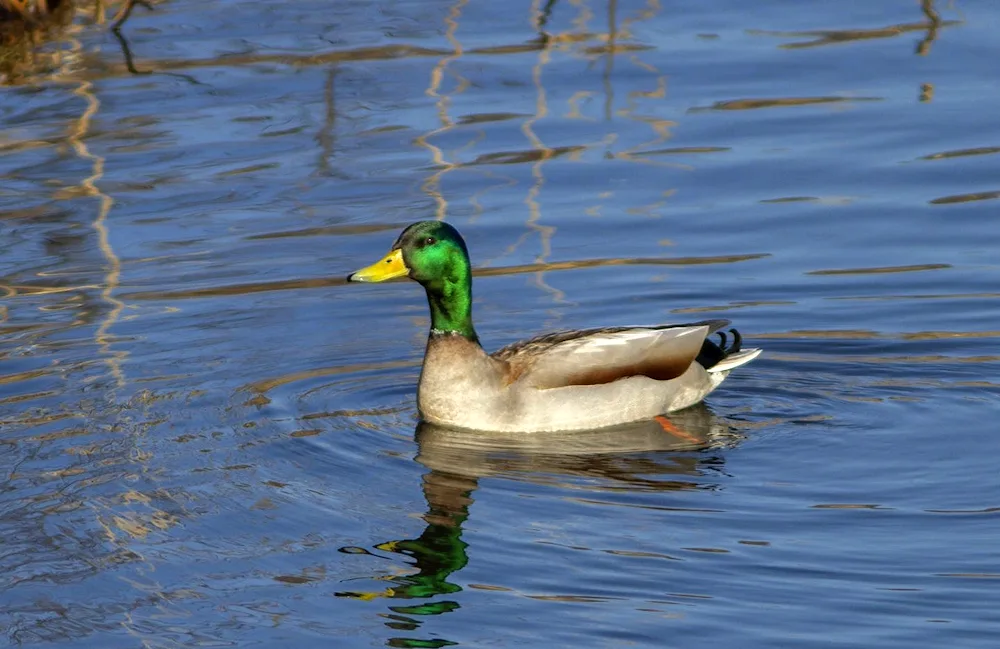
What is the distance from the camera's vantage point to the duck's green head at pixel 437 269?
9.01 meters

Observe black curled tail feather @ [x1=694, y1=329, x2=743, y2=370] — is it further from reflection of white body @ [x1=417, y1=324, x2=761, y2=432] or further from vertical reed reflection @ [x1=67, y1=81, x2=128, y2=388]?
vertical reed reflection @ [x1=67, y1=81, x2=128, y2=388]

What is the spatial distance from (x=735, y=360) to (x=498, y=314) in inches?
67.2

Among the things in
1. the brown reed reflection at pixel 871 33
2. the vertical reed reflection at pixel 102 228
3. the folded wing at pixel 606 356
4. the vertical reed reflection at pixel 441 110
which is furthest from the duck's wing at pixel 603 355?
the brown reed reflection at pixel 871 33

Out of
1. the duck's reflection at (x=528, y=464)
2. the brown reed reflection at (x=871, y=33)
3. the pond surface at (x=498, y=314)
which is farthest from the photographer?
the brown reed reflection at (x=871, y=33)

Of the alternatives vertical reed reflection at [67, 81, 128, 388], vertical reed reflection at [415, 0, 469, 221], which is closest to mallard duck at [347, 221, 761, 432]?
vertical reed reflection at [67, 81, 128, 388]

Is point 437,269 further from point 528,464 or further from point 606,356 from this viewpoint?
point 528,464

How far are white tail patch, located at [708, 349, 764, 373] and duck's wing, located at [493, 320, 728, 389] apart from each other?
185mm

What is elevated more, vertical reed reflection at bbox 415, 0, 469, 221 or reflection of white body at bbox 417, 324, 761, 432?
vertical reed reflection at bbox 415, 0, 469, 221

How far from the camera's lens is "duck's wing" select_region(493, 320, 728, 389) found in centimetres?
902

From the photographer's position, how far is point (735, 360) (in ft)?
31.0

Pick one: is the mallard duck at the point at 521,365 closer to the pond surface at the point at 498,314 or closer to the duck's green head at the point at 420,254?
the duck's green head at the point at 420,254

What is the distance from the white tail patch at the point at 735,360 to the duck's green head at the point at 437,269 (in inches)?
52.1

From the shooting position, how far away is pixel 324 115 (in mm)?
14250

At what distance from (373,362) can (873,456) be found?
9.82 feet
